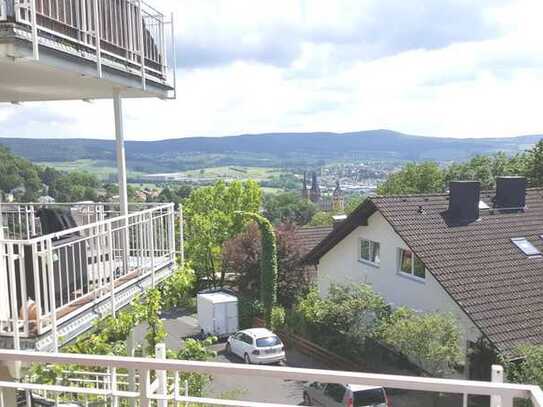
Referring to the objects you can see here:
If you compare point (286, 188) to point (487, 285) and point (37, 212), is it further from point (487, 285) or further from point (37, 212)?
point (37, 212)

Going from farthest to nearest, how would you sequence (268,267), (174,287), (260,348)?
(268,267)
(260,348)
(174,287)

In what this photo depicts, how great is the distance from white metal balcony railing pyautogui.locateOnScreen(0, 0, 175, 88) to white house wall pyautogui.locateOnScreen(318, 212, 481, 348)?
10695 mm

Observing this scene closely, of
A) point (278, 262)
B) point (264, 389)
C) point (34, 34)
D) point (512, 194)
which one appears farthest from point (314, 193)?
point (34, 34)

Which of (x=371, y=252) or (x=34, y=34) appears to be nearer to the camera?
(x=34, y=34)

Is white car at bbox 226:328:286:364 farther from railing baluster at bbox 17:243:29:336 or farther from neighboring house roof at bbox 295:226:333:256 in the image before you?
railing baluster at bbox 17:243:29:336

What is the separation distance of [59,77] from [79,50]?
0.46 m

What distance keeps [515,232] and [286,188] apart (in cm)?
10129

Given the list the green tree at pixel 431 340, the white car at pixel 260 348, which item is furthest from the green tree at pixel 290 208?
the green tree at pixel 431 340

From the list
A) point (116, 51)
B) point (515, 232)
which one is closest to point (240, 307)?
point (515, 232)


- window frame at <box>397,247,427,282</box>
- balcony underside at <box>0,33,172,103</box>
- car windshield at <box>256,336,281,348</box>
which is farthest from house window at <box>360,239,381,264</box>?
balcony underside at <box>0,33,172,103</box>

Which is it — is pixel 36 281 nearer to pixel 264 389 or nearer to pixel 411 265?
pixel 264 389

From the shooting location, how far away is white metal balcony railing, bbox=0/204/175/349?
446 centimetres

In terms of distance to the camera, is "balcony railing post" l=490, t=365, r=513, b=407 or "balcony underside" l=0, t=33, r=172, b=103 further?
"balcony underside" l=0, t=33, r=172, b=103

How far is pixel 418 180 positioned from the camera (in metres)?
42.6
